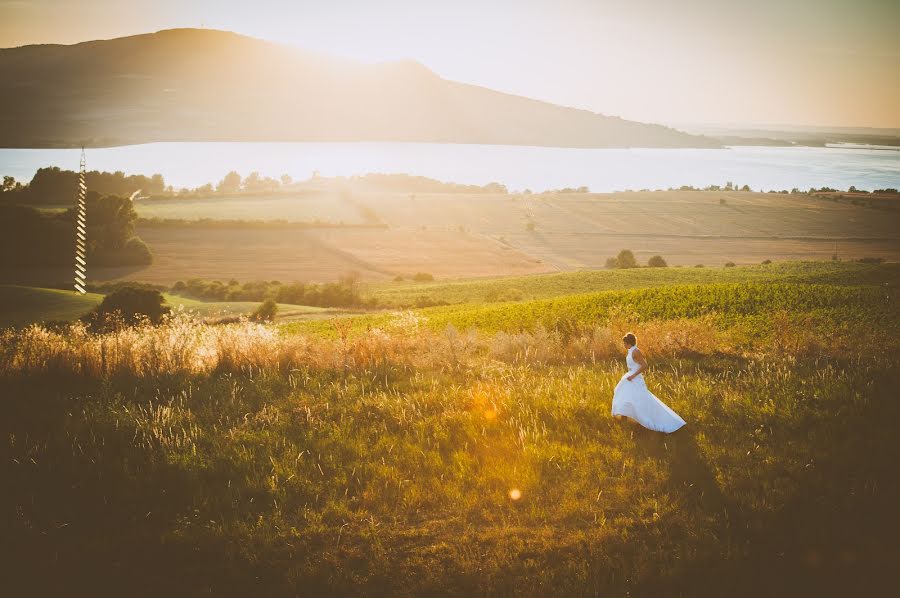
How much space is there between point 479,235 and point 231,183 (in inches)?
3802

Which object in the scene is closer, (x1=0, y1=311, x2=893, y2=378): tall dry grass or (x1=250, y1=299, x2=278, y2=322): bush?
(x1=0, y1=311, x2=893, y2=378): tall dry grass

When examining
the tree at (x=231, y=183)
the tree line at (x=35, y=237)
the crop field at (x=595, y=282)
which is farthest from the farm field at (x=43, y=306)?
the tree at (x=231, y=183)

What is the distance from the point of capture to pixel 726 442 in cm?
724

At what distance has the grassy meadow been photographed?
4.91 metres

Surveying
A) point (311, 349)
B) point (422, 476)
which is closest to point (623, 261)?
point (311, 349)

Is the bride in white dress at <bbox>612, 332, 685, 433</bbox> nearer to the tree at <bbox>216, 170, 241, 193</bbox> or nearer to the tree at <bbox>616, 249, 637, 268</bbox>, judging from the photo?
the tree at <bbox>616, 249, 637, 268</bbox>

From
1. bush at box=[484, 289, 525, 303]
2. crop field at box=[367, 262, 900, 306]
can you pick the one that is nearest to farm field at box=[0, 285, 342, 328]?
crop field at box=[367, 262, 900, 306]

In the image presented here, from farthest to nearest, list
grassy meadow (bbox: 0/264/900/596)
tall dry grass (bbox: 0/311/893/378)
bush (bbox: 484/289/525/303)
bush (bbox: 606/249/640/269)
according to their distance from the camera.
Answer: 1. bush (bbox: 606/249/640/269)
2. bush (bbox: 484/289/525/303)
3. tall dry grass (bbox: 0/311/893/378)
4. grassy meadow (bbox: 0/264/900/596)

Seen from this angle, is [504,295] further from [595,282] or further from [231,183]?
[231,183]

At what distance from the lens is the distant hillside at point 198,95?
4144 cm

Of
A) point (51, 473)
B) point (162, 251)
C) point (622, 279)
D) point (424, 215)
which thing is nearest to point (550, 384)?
point (51, 473)

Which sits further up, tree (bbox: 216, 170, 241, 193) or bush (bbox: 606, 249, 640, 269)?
tree (bbox: 216, 170, 241, 193)

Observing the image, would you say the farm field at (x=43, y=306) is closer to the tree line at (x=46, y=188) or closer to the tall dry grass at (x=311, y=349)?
the tall dry grass at (x=311, y=349)

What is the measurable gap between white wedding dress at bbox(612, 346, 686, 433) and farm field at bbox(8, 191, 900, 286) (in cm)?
6250
